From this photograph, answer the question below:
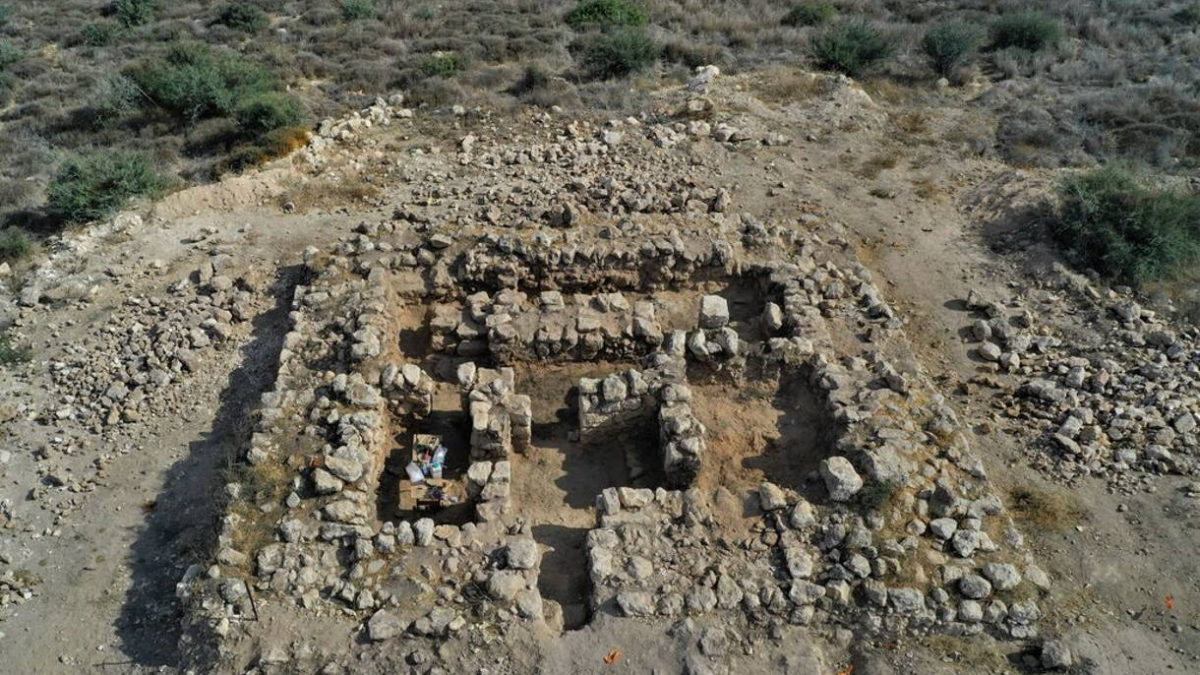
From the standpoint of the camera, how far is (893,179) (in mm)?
14539

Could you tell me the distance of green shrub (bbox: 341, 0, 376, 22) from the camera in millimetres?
20906

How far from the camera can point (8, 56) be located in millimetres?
18719

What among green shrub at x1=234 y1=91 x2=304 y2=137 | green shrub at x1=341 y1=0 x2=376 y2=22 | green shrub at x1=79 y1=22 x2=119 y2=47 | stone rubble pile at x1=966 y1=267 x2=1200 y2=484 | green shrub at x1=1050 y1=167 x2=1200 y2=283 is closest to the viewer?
stone rubble pile at x1=966 y1=267 x2=1200 y2=484

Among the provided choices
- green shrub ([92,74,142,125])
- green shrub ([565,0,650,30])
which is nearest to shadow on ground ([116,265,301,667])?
green shrub ([92,74,142,125])

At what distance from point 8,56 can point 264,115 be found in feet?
27.4

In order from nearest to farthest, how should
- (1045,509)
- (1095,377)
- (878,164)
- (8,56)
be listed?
(1045,509) < (1095,377) < (878,164) < (8,56)

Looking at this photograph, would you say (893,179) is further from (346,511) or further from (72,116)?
(72,116)

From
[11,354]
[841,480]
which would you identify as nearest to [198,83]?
[11,354]

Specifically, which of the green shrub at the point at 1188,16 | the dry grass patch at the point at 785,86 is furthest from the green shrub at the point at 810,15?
the green shrub at the point at 1188,16

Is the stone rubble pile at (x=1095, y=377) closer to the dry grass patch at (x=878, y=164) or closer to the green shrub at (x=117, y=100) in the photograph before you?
the dry grass patch at (x=878, y=164)

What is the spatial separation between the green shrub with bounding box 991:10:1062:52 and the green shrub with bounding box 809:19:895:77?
3057 mm

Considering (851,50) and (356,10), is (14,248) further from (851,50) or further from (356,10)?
(851,50)

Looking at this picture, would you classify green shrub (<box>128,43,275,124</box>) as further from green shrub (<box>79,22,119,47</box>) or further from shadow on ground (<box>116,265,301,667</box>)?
shadow on ground (<box>116,265,301,667</box>)

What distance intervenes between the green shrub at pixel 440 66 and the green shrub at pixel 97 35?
8322mm
